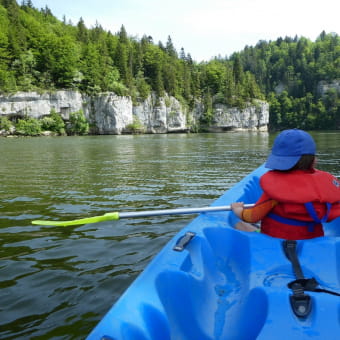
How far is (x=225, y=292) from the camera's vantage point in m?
2.39

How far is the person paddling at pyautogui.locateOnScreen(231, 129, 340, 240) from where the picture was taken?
2156mm

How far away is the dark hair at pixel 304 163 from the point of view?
223 cm

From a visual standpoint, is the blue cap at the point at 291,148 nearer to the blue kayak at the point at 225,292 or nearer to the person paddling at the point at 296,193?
the person paddling at the point at 296,193

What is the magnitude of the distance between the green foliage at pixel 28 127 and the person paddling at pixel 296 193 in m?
44.2

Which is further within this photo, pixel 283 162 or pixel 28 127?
pixel 28 127

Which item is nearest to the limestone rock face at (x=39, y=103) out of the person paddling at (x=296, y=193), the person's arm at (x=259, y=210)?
the person's arm at (x=259, y=210)

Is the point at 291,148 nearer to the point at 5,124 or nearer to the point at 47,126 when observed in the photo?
the point at 5,124

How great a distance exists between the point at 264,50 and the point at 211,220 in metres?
149

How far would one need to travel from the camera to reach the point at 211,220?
3.04m

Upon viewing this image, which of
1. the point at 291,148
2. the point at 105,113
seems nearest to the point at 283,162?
the point at 291,148

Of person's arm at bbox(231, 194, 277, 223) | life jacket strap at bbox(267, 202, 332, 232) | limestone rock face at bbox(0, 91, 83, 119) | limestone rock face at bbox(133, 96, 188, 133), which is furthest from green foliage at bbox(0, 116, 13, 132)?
life jacket strap at bbox(267, 202, 332, 232)

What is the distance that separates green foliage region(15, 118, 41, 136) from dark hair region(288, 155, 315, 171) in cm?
4433

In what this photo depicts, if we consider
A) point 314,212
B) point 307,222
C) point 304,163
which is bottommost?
point 307,222

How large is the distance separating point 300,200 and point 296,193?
5 cm
